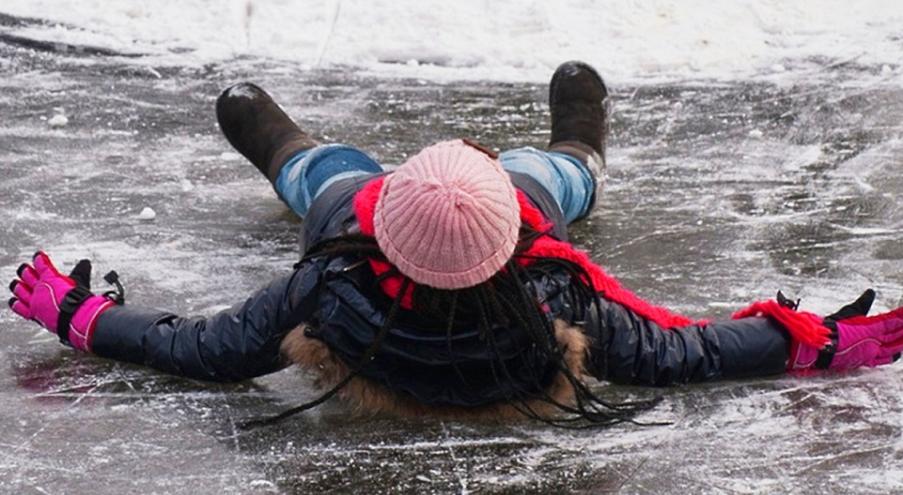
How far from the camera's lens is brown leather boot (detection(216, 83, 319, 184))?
512 centimetres

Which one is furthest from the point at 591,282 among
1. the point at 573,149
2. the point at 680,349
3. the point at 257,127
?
the point at 257,127

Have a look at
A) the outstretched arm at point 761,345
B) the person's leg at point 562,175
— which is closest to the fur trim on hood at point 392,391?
the outstretched arm at point 761,345

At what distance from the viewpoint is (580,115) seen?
5336 millimetres

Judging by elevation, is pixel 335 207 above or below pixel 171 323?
above

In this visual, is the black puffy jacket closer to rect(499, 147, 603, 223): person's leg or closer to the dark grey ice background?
the dark grey ice background

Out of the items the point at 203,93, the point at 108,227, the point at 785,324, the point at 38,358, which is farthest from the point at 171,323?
the point at 203,93

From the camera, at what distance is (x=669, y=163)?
5.93 metres

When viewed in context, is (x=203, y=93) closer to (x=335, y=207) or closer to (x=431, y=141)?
(x=431, y=141)

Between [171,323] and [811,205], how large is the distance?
2532mm

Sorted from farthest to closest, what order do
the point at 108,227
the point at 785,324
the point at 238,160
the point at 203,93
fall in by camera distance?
the point at 203,93
the point at 238,160
the point at 108,227
the point at 785,324

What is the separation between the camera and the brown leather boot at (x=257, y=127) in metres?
5.12

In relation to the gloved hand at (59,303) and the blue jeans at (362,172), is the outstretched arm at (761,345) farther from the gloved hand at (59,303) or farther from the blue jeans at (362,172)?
the gloved hand at (59,303)

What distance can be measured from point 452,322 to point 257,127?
79.7 inches

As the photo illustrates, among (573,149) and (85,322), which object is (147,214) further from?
(573,149)
